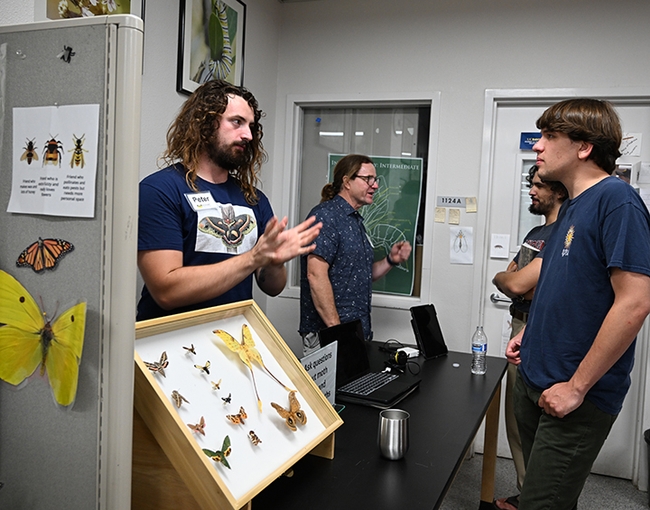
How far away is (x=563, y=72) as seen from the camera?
3178 millimetres

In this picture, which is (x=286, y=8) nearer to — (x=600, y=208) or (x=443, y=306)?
(x=443, y=306)

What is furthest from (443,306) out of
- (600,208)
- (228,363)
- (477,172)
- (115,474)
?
(115,474)

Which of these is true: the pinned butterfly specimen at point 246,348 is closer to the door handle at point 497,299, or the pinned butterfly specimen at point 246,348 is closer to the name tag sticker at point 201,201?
the name tag sticker at point 201,201

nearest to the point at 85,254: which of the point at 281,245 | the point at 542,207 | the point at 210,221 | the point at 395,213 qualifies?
the point at 281,245

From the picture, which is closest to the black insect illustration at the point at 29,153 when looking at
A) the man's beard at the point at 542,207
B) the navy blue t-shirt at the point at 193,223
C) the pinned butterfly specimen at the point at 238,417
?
the pinned butterfly specimen at the point at 238,417

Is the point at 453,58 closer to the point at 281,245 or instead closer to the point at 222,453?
the point at 281,245

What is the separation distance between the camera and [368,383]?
6.26 ft

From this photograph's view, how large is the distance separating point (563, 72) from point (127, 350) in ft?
10.00

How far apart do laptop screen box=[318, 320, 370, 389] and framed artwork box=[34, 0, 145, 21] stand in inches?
55.5

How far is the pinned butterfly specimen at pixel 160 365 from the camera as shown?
98cm

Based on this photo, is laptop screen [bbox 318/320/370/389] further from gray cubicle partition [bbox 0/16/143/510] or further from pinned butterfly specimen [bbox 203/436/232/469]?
gray cubicle partition [bbox 0/16/143/510]

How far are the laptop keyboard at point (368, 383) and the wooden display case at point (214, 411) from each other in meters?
0.53

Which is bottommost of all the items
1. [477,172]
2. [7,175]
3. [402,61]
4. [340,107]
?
[7,175]

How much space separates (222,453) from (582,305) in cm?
103
